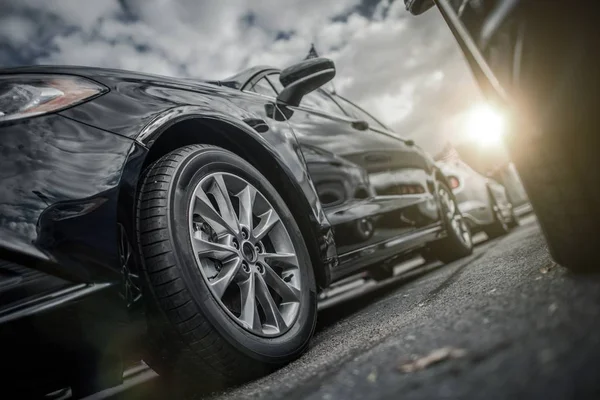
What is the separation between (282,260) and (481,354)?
1118 mm

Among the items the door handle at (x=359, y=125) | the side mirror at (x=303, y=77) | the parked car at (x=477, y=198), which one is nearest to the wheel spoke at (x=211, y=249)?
the side mirror at (x=303, y=77)

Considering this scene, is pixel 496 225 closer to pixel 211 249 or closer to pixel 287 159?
pixel 287 159

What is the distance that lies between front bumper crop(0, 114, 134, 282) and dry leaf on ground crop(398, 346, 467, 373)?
0.86 m

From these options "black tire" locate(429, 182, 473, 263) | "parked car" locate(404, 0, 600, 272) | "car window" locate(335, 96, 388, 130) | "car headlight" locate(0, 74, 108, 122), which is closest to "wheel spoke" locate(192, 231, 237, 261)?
"car headlight" locate(0, 74, 108, 122)

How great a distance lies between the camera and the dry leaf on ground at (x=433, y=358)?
2.87 feet

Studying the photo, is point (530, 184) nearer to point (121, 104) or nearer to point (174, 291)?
point (174, 291)

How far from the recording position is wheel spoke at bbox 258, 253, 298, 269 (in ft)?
5.98

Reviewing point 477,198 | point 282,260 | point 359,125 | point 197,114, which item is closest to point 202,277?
point 282,260

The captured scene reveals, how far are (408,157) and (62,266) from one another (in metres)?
2.77

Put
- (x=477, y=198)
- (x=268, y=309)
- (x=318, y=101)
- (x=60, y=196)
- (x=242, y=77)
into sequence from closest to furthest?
(x=60, y=196), (x=268, y=309), (x=242, y=77), (x=318, y=101), (x=477, y=198)

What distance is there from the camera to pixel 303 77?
8.26 feet

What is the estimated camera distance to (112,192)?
4.52 ft

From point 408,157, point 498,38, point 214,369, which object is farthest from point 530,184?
point 408,157

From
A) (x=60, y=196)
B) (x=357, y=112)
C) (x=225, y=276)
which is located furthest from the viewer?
(x=357, y=112)
